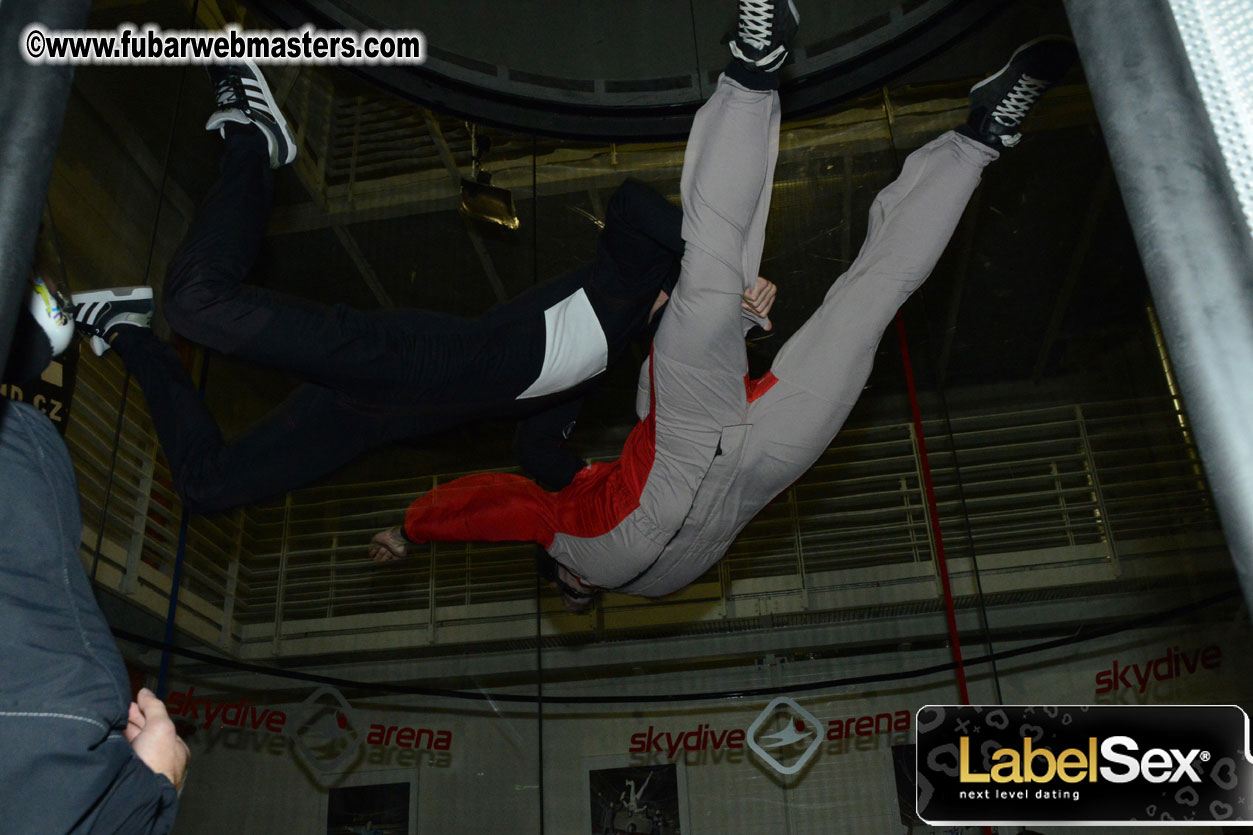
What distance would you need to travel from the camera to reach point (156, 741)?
1088mm

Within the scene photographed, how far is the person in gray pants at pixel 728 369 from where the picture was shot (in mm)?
1981

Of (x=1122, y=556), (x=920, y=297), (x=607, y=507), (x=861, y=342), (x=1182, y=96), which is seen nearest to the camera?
(x=1182, y=96)

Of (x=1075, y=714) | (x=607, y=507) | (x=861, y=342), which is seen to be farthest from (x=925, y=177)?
(x=1075, y=714)

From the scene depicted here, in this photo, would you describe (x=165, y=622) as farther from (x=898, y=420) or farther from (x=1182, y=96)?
(x=1182, y=96)

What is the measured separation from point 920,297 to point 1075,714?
5.44 feet

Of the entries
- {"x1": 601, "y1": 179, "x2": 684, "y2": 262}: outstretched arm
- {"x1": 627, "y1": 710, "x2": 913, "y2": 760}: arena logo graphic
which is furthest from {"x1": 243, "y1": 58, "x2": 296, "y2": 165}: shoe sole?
{"x1": 627, "y1": 710, "x2": 913, "y2": 760}: arena logo graphic

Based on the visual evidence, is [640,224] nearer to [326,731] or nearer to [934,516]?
[934,516]

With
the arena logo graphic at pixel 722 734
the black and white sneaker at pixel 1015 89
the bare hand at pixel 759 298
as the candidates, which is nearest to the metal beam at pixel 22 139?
the bare hand at pixel 759 298

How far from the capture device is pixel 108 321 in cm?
250

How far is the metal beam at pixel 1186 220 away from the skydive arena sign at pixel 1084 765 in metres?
1.99

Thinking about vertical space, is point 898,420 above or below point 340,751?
above

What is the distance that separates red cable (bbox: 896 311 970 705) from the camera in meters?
3.34

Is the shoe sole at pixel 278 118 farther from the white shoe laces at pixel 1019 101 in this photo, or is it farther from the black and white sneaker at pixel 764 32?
the white shoe laces at pixel 1019 101

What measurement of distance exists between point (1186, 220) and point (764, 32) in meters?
1.50
